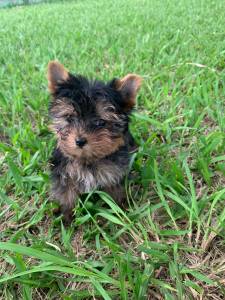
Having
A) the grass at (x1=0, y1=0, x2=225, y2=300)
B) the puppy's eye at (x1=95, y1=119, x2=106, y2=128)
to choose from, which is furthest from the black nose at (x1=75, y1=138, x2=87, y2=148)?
the grass at (x1=0, y1=0, x2=225, y2=300)

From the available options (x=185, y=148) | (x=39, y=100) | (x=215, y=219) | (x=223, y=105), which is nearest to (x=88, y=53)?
(x=39, y=100)

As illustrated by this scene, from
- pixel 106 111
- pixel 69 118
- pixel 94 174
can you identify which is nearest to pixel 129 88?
pixel 106 111

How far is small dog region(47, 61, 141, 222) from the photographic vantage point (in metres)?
2.62

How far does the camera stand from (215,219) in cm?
270

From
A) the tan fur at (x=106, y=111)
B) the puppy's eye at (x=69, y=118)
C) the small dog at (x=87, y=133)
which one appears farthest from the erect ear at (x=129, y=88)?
the puppy's eye at (x=69, y=118)

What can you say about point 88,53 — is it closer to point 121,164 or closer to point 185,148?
point 185,148

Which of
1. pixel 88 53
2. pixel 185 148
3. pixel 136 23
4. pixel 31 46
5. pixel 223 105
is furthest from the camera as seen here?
pixel 136 23

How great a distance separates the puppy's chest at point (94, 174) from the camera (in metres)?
2.78

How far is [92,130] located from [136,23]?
17.7 ft

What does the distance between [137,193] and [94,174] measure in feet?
1.59

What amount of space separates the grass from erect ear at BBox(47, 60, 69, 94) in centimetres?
71

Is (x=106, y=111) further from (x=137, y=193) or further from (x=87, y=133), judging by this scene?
(x=137, y=193)

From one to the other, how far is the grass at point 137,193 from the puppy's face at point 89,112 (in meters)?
0.41

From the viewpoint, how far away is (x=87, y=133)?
2578 mm
